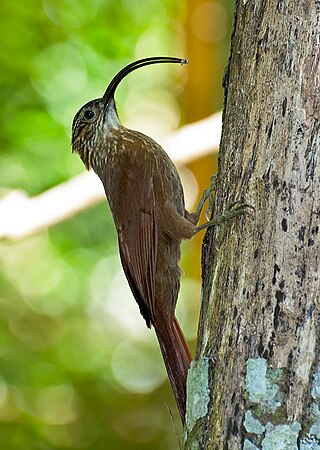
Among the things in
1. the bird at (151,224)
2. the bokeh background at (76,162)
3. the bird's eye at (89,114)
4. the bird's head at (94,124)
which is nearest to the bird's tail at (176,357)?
the bird at (151,224)

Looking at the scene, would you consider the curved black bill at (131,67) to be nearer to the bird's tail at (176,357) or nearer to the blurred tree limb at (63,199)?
the blurred tree limb at (63,199)

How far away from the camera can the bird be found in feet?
11.5

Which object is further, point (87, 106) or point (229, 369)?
point (87, 106)

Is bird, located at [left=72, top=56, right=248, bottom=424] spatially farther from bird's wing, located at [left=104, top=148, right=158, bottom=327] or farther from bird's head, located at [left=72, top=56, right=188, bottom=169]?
bird's head, located at [left=72, top=56, right=188, bottom=169]

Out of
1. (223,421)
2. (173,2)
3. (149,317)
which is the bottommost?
(223,421)

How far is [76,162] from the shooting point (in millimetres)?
6992

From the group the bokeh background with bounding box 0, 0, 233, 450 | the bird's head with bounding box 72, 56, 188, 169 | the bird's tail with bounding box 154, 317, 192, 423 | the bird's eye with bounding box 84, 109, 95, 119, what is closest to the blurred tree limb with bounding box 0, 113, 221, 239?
the bird's head with bounding box 72, 56, 188, 169

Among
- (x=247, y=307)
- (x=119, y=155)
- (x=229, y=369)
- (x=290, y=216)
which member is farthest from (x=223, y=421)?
(x=119, y=155)

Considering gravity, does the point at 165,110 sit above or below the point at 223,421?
above

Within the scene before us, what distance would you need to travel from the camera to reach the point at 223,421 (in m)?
2.37

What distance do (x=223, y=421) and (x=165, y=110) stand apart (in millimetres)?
5483

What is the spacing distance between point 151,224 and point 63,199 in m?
1.15

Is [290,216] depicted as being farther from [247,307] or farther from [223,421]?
[223,421]

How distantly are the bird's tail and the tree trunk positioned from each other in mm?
516
